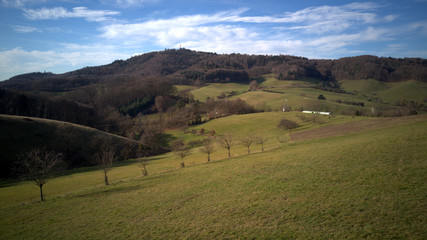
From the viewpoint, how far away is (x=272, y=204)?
16938mm

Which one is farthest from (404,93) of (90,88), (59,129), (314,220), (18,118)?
(90,88)

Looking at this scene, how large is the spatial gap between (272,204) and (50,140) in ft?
203

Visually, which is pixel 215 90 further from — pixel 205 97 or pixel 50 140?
pixel 50 140

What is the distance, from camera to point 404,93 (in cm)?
13138

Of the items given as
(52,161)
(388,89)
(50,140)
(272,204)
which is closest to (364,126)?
(272,204)

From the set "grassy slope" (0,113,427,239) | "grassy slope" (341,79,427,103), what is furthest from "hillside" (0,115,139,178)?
"grassy slope" (341,79,427,103)

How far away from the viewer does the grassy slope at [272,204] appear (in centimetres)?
1299

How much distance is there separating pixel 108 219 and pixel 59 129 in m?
55.1

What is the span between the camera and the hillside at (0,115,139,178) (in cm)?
4867

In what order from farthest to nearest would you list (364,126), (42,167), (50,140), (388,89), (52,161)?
(388,89) < (50,140) < (364,126) < (52,161) < (42,167)

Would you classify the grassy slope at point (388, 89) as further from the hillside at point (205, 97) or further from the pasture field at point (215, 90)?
the pasture field at point (215, 90)

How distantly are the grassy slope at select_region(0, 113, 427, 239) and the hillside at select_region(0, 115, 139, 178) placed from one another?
89.4ft

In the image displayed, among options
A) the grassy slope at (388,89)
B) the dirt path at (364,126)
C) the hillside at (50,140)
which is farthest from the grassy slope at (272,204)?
the grassy slope at (388,89)

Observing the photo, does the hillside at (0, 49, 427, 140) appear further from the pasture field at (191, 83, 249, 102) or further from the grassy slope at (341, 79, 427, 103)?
the pasture field at (191, 83, 249, 102)
